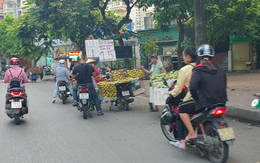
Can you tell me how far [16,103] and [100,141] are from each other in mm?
2822

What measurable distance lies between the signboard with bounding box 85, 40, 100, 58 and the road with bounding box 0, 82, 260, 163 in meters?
4.10

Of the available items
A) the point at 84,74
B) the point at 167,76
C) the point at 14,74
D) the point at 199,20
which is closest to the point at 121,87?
the point at 84,74

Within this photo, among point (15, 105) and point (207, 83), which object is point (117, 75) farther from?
point (207, 83)

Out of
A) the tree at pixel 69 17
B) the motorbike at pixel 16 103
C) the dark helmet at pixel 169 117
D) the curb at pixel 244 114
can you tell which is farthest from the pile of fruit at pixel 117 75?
the tree at pixel 69 17

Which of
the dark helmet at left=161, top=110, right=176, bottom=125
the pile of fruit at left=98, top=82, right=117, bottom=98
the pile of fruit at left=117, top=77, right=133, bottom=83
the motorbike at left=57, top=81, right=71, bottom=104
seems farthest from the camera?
the motorbike at left=57, top=81, right=71, bottom=104

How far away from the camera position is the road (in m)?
5.51

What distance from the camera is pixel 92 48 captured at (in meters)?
13.5

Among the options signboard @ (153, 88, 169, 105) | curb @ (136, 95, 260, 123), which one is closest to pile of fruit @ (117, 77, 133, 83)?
signboard @ (153, 88, 169, 105)

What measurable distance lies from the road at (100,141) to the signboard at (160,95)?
0.54 meters

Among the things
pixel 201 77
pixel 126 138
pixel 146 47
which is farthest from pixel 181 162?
pixel 146 47

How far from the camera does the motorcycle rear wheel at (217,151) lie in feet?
15.7

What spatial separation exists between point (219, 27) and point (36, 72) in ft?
59.5

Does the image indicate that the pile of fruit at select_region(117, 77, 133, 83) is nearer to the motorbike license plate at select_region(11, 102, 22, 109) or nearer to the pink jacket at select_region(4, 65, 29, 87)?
the pink jacket at select_region(4, 65, 29, 87)

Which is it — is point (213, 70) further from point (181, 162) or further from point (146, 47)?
point (146, 47)
